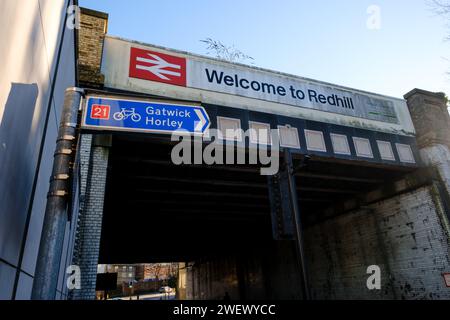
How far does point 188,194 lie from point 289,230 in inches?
418

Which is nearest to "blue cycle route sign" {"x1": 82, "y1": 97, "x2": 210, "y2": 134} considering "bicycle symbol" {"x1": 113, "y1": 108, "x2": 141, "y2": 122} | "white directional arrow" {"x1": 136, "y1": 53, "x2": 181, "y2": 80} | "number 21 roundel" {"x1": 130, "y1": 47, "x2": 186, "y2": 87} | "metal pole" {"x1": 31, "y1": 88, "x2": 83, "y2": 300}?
"bicycle symbol" {"x1": 113, "y1": 108, "x2": 141, "y2": 122}

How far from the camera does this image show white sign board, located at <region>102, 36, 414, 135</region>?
10.4 meters

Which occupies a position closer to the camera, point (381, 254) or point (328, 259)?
point (381, 254)

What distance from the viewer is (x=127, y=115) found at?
316cm

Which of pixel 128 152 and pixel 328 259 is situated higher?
pixel 128 152

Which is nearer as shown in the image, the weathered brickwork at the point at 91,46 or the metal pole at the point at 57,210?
the metal pole at the point at 57,210

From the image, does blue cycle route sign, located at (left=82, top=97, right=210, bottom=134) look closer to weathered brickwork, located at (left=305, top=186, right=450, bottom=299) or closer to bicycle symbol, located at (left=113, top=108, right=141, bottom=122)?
bicycle symbol, located at (left=113, top=108, right=141, bottom=122)

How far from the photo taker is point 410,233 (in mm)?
13141

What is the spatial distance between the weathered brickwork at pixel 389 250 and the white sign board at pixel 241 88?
374 centimetres

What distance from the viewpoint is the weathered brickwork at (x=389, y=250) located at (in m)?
12.2

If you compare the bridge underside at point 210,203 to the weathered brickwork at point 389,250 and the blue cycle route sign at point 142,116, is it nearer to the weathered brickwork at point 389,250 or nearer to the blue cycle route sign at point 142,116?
the weathered brickwork at point 389,250

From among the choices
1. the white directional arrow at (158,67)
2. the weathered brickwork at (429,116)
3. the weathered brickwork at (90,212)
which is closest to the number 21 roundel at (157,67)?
the white directional arrow at (158,67)
